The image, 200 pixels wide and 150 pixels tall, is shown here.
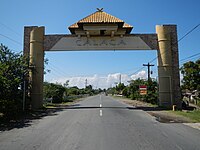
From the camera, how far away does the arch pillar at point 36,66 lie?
21.4 meters

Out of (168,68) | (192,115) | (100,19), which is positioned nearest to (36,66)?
(100,19)

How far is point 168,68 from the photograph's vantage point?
71.2 feet

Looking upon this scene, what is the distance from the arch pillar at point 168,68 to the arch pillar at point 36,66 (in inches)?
473

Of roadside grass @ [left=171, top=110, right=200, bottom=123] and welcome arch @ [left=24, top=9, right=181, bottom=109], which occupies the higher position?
welcome arch @ [left=24, top=9, right=181, bottom=109]

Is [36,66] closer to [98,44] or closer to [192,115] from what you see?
[98,44]

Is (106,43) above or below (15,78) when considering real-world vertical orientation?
above

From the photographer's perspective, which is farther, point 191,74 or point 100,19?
point 191,74

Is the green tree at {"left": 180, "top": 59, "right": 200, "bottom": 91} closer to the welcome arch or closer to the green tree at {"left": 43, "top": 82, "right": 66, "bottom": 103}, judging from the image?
the welcome arch

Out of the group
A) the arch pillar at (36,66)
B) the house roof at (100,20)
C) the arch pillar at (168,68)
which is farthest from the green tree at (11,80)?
the arch pillar at (168,68)

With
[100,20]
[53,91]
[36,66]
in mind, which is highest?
[100,20]

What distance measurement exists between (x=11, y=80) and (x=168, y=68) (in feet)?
48.0

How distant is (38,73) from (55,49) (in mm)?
3014

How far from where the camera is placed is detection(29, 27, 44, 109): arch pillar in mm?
21375

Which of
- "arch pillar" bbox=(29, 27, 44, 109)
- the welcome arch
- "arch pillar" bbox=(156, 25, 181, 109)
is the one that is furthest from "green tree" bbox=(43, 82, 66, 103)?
"arch pillar" bbox=(156, 25, 181, 109)
